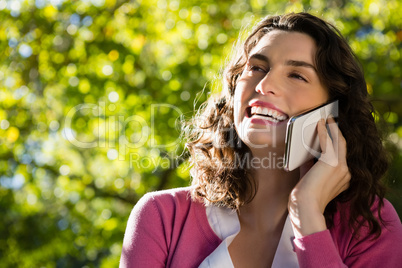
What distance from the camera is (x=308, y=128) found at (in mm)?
1949

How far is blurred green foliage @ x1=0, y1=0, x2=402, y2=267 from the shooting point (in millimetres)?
4707

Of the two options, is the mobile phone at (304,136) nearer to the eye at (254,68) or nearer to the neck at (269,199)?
the neck at (269,199)

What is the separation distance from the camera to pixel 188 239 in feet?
6.57

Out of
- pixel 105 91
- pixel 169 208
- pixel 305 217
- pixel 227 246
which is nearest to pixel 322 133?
pixel 305 217

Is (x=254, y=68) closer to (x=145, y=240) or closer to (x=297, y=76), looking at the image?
(x=297, y=76)

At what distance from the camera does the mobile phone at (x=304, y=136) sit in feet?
6.11

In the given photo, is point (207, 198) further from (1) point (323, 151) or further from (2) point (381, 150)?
(2) point (381, 150)

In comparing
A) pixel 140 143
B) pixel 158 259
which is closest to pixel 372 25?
pixel 140 143

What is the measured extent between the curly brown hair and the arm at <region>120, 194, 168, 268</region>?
0.22 metres

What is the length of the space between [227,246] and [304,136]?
21.3 inches

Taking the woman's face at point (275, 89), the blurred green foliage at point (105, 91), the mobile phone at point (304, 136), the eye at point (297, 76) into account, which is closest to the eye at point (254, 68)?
the woman's face at point (275, 89)

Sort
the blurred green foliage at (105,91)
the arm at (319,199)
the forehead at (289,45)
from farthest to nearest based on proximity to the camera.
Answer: the blurred green foliage at (105,91)
the forehead at (289,45)
the arm at (319,199)

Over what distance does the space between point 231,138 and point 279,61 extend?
1.61ft

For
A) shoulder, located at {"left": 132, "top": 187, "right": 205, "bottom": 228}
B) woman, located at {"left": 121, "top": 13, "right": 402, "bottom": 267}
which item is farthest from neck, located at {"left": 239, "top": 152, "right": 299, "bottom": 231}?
shoulder, located at {"left": 132, "top": 187, "right": 205, "bottom": 228}
